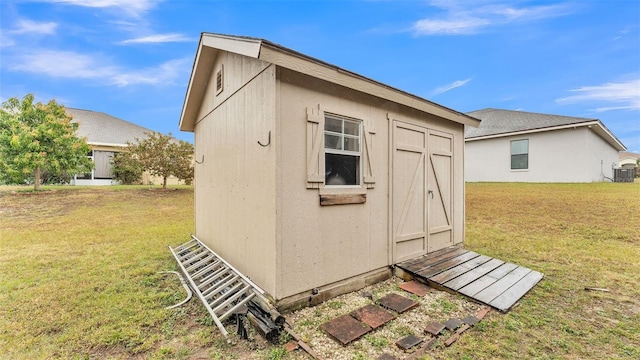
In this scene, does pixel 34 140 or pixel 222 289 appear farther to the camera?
pixel 34 140

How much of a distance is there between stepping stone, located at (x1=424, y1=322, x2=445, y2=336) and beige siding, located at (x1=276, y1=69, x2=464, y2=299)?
3.96 feet

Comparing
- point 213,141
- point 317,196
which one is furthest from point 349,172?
point 213,141

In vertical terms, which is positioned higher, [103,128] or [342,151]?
[103,128]

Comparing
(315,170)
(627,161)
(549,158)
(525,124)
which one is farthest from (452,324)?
(627,161)

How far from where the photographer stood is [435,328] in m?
2.87

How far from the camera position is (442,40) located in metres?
10.4

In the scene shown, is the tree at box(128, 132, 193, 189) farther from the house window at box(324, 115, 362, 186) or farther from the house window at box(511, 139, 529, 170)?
the house window at box(511, 139, 529, 170)

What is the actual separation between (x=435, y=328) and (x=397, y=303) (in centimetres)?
63

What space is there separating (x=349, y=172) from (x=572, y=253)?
5.57 meters

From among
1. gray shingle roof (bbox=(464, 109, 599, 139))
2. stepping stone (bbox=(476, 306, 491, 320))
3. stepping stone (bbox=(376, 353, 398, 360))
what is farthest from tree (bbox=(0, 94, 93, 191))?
gray shingle roof (bbox=(464, 109, 599, 139))

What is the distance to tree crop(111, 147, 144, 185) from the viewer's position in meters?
14.5

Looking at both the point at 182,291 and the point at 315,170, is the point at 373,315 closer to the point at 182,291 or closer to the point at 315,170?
the point at 315,170

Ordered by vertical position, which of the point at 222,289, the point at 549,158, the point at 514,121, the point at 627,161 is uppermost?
the point at 514,121

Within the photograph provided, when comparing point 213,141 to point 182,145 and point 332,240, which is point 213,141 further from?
point 182,145
